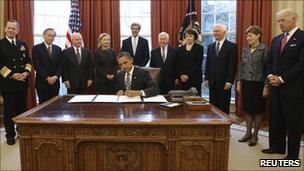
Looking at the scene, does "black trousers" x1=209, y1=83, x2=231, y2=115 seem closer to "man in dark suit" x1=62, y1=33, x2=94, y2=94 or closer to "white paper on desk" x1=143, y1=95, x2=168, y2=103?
"white paper on desk" x1=143, y1=95, x2=168, y2=103

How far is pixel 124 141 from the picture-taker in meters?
2.25

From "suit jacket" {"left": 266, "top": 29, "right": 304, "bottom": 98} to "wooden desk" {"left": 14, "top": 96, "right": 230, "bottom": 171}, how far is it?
1.25 metres

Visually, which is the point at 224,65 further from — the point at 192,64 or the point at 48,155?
the point at 48,155

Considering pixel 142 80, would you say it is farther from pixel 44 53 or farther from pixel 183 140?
pixel 44 53

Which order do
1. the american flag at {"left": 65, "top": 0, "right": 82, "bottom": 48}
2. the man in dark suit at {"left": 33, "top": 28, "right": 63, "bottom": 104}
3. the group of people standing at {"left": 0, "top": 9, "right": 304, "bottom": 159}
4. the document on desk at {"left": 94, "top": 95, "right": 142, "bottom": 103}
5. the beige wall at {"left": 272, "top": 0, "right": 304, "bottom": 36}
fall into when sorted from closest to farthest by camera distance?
the document on desk at {"left": 94, "top": 95, "right": 142, "bottom": 103}
the group of people standing at {"left": 0, "top": 9, "right": 304, "bottom": 159}
the man in dark suit at {"left": 33, "top": 28, "right": 63, "bottom": 104}
the beige wall at {"left": 272, "top": 0, "right": 304, "bottom": 36}
the american flag at {"left": 65, "top": 0, "right": 82, "bottom": 48}

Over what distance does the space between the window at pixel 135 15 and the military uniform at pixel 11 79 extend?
7.48ft

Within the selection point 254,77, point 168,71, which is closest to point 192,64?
point 168,71

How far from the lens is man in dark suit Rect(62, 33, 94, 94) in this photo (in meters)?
4.33

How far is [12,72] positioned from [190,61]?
240cm

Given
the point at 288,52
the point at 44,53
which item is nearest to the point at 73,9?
the point at 44,53

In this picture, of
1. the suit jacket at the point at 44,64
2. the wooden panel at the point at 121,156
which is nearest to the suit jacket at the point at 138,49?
the suit jacket at the point at 44,64

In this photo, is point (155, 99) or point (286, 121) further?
point (286, 121)

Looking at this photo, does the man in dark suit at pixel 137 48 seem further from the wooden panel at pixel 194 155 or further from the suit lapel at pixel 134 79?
the wooden panel at pixel 194 155

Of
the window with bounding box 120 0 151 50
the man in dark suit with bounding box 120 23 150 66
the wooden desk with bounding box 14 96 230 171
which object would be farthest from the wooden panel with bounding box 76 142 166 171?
the window with bounding box 120 0 151 50
